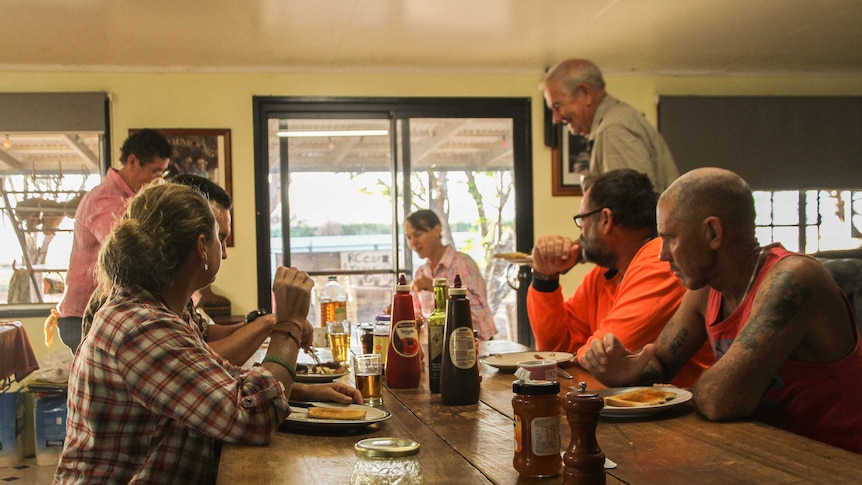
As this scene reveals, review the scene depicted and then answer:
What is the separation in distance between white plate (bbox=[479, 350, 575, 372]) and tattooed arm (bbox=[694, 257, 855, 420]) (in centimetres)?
74

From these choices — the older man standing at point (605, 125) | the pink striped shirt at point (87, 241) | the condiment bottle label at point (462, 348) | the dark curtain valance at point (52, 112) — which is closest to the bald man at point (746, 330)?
the condiment bottle label at point (462, 348)

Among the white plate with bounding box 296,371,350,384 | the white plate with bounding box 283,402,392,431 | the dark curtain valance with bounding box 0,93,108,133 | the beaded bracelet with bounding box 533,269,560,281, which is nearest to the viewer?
the white plate with bounding box 283,402,392,431

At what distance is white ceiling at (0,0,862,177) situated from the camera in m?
4.36

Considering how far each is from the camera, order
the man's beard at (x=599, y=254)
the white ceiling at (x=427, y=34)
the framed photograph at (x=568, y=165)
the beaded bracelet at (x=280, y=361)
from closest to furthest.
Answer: the beaded bracelet at (x=280, y=361) < the man's beard at (x=599, y=254) < the white ceiling at (x=427, y=34) < the framed photograph at (x=568, y=165)

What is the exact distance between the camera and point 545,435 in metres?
1.22

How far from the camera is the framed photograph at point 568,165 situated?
19.5ft

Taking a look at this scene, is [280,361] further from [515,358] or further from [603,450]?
[515,358]

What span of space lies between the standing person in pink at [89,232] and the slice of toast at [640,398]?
259cm

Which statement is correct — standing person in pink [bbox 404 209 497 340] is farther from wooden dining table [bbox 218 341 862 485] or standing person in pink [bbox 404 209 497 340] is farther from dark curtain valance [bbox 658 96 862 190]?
wooden dining table [bbox 218 341 862 485]

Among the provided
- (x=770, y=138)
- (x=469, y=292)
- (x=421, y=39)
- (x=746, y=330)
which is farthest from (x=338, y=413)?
(x=770, y=138)

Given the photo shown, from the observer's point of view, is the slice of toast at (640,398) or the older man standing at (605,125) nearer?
the slice of toast at (640,398)

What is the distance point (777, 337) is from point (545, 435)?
2.39ft

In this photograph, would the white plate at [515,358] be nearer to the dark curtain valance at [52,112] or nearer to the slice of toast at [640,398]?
the slice of toast at [640,398]

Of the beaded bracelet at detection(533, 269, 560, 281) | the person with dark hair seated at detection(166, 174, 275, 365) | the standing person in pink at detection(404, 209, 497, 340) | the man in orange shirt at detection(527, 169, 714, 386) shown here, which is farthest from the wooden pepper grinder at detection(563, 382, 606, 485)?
the standing person in pink at detection(404, 209, 497, 340)
